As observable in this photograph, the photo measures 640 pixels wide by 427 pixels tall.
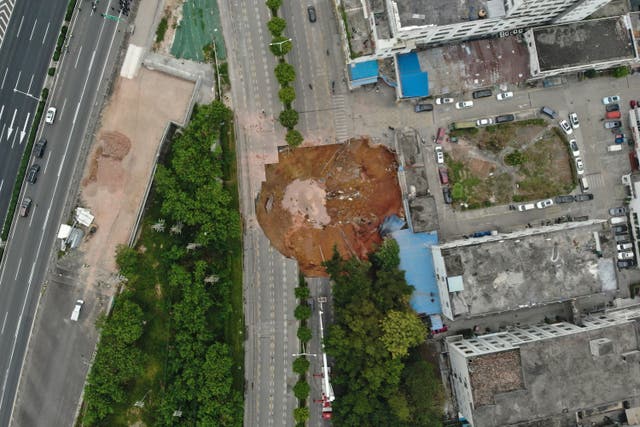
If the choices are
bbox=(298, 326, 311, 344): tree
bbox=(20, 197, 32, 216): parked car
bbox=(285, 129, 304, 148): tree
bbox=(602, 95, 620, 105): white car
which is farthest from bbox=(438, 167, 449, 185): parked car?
bbox=(20, 197, 32, 216): parked car

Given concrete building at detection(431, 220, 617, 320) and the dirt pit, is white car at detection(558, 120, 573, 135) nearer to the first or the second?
concrete building at detection(431, 220, 617, 320)

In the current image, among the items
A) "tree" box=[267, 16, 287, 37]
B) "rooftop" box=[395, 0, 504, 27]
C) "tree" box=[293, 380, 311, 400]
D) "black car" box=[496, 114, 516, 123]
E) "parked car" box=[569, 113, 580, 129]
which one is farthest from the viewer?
"parked car" box=[569, 113, 580, 129]

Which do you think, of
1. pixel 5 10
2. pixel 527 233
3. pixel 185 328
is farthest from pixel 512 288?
pixel 5 10

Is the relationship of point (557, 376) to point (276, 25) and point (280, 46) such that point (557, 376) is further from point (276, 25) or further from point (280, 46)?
point (276, 25)

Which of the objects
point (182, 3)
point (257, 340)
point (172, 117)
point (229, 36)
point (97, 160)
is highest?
point (182, 3)

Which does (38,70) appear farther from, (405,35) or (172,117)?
(405,35)

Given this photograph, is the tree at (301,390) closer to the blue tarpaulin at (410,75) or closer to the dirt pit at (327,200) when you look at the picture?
the dirt pit at (327,200)
